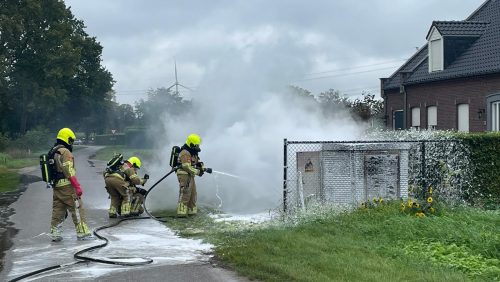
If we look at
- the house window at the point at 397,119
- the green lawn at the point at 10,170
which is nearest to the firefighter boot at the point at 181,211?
the green lawn at the point at 10,170

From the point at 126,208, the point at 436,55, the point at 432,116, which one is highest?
the point at 436,55

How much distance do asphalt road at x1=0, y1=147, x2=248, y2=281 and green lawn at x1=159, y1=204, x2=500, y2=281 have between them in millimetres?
429

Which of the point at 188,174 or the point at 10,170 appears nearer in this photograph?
the point at 188,174

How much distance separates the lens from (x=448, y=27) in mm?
27281

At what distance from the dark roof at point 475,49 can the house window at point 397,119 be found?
8.67ft

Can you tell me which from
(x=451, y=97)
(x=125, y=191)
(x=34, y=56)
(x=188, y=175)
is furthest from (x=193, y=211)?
(x=34, y=56)

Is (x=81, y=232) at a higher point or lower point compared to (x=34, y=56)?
lower

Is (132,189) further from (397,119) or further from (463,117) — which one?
(397,119)

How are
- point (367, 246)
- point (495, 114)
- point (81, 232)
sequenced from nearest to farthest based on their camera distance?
point (367, 246), point (81, 232), point (495, 114)

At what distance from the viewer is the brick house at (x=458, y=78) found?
24.8 metres

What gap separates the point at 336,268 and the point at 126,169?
744 cm

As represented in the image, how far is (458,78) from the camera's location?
2636 cm

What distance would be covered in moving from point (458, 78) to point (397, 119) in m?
6.96

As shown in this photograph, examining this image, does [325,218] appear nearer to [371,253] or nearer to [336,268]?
[371,253]
